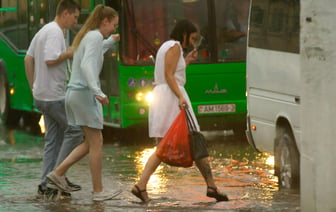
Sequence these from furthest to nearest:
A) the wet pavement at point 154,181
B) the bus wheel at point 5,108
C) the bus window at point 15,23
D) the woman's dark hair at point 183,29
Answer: the bus wheel at point 5,108, the bus window at point 15,23, the woman's dark hair at point 183,29, the wet pavement at point 154,181

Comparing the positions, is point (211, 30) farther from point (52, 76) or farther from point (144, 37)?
point (52, 76)

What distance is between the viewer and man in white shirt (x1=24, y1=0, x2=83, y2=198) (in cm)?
1121

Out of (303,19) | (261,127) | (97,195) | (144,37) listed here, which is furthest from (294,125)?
(144,37)

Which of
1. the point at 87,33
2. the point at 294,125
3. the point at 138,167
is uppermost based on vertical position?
the point at 87,33

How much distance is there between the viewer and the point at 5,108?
21.8 meters

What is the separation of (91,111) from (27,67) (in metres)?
1.07

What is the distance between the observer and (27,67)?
1141cm

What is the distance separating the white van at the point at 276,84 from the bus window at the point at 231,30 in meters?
4.33

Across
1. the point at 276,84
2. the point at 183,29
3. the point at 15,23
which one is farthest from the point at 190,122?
the point at 15,23

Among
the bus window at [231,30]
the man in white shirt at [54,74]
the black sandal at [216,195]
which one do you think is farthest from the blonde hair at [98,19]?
the bus window at [231,30]

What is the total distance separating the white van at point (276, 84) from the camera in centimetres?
1156

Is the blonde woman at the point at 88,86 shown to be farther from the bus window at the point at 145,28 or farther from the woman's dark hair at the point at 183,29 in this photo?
the bus window at the point at 145,28

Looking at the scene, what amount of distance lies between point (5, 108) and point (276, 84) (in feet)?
34.8

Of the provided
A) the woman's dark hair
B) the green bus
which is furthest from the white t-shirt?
the green bus
